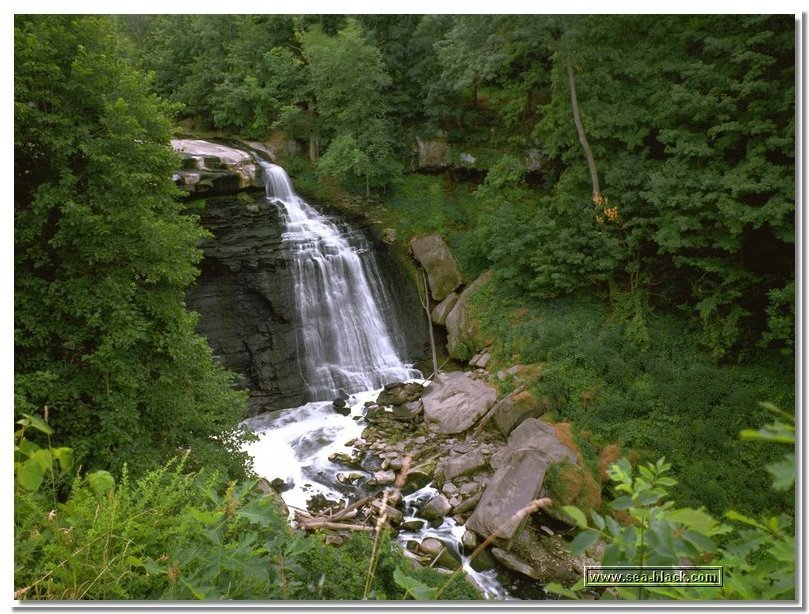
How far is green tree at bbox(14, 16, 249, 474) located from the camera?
10.9 ft

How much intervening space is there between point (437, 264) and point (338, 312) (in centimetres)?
240

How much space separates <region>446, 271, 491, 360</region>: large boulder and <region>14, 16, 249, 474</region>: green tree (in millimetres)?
5568

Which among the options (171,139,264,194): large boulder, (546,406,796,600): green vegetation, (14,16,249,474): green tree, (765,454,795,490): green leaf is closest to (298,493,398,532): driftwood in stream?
(14,16,249,474): green tree

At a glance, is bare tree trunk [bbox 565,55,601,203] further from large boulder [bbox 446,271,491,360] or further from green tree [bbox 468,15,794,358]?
large boulder [bbox 446,271,491,360]

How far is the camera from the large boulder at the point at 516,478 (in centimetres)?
511

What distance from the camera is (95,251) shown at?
3.57 meters

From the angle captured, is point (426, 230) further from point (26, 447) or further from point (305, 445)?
point (26, 447)

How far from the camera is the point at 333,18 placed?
1045 centimetres

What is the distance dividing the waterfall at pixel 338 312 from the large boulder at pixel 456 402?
3.61 feet

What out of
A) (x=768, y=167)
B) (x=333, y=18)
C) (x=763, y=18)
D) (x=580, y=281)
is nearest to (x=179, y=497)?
(x=763, y=18)

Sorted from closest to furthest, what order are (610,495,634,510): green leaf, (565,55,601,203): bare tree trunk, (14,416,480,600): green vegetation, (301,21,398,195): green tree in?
(610,495,634,510): green leaf < (14,416,480,600): green vegetation < (565,55,601,203): bare tree trunk < (301,21,398,195): green tree

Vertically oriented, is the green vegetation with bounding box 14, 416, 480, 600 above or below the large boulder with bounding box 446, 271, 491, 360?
below

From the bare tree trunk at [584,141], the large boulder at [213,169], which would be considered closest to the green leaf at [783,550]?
the bare tree trunk at [584,141]

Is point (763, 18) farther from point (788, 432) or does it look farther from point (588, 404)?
point (588, 404)
